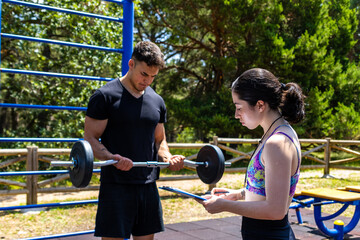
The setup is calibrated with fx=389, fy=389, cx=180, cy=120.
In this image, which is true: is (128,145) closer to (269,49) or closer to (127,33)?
(127,33)

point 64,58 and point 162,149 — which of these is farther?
point 64,58

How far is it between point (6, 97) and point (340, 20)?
11482mm

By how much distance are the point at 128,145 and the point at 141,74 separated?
0.41 m

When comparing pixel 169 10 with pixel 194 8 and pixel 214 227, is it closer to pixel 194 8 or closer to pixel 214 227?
pixel 194 8

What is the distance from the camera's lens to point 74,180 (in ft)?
6.45

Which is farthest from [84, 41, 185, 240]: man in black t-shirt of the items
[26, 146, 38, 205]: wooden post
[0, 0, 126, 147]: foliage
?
[0, 0, 126, 147]: foliage

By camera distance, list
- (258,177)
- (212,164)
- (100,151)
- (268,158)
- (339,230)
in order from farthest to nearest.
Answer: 1. (339,230)
2. (212,164)
3. (100,151)
4. (258,177)
5. (268,158)

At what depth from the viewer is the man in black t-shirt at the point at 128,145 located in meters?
2.14

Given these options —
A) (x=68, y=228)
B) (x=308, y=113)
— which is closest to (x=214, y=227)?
(x=68, y=228)

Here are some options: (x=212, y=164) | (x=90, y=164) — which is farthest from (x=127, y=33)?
(x=90, y=164)

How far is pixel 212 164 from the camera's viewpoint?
238 cm

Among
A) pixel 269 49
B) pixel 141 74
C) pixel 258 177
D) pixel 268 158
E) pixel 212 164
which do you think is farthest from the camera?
pixel 269 49

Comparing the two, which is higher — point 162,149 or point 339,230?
point 162,149

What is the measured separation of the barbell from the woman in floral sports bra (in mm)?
590
